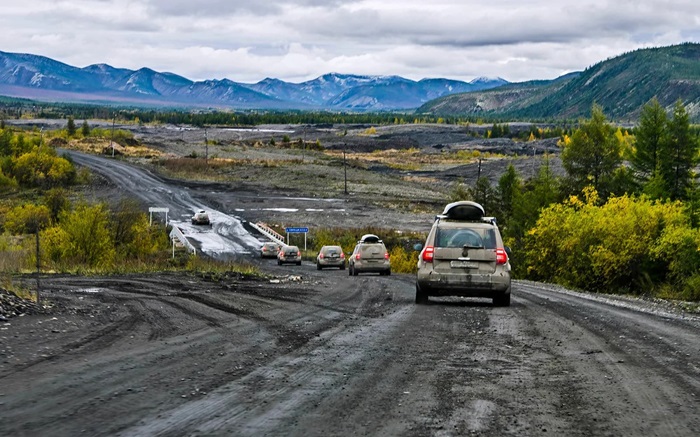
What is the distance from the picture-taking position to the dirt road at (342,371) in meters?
7.53

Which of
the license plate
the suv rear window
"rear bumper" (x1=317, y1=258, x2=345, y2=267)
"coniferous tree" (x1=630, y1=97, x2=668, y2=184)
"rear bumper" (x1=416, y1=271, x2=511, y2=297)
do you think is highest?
"coniferous tree" (x1=630, y1=97, x2=668, y2=184)

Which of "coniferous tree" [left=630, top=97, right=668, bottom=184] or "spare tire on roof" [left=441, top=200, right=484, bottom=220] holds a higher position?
"coniferous tree" [left=630, top=97, right=668, bottom=184]

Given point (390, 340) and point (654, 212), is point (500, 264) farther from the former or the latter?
point (654, 212)

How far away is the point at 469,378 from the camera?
9.64 m

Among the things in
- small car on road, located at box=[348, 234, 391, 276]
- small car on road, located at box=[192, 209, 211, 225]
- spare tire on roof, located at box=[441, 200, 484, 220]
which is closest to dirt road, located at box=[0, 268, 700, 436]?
spare tire on roof, located at box=[441, 200, 484, 220]

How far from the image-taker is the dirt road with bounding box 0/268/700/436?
24.7 feet

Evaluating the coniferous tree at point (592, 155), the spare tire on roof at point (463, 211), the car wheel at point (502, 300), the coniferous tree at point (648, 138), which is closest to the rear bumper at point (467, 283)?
the car wheel at point (502, 300)

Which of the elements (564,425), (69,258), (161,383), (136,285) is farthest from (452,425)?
(69,258)

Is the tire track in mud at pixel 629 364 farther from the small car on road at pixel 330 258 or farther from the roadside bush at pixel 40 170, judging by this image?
the roadside bush at pixel 40 170

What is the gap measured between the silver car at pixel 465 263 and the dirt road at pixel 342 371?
3.16 ft

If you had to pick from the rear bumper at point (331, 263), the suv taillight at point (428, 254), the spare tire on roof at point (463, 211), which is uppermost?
the spare tire on roof at point (463, 211)

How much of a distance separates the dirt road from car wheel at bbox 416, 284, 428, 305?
1.51 m

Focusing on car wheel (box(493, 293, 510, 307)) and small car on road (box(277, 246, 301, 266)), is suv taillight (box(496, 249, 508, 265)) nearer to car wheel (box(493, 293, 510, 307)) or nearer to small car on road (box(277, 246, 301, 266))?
car wheel (box(493, 293, 510, 307))

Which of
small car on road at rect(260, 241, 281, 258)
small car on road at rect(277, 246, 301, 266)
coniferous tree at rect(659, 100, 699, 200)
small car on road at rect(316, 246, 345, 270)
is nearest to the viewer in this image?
small car on road at rect(316, 246, 345, 270)
